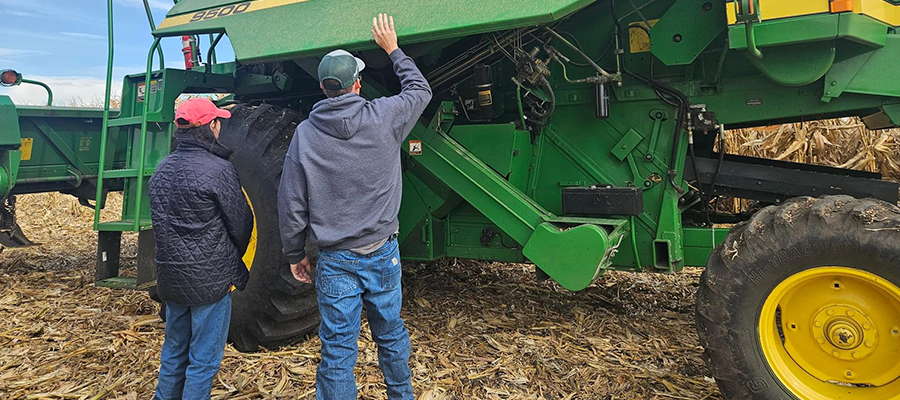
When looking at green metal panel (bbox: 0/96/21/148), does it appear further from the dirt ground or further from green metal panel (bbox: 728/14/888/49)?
green metal panel (bbox: 728/14/888/49)

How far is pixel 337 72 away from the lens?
8.38 feet

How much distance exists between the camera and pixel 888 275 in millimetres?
2590

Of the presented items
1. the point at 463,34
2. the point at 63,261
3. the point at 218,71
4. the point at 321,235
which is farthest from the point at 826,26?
the point at 63,261

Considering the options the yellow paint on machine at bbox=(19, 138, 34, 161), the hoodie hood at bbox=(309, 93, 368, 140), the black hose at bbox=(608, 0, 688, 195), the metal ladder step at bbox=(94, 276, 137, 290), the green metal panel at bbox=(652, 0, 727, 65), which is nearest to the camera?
the hoodie hood at bbox=(309, 93, 368, 140)

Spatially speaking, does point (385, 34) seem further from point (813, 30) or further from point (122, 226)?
point (122, 226)

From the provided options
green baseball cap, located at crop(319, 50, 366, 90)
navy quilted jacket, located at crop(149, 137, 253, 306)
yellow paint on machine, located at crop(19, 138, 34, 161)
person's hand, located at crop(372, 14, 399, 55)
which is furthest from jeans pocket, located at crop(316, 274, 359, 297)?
yellow paint on machine, located at crop(19, 138, 34, 161)

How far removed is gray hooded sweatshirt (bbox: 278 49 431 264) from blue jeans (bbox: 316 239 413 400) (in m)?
0.09

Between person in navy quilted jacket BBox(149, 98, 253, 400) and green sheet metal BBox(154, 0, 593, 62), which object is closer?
person in navy quilted jacket BBox(149, 98, 253, 400)

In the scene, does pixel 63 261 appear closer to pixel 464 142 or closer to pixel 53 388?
pixel 53 388

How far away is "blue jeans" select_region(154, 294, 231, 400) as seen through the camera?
2797 mm

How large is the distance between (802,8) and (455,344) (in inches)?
108

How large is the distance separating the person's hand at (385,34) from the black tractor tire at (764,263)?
6.28 feet

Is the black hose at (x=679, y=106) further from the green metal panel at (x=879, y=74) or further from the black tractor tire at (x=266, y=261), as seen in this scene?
the black tractor tire at (x=266, y=261)

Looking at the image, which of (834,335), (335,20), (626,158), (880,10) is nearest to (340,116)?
(335,20)
